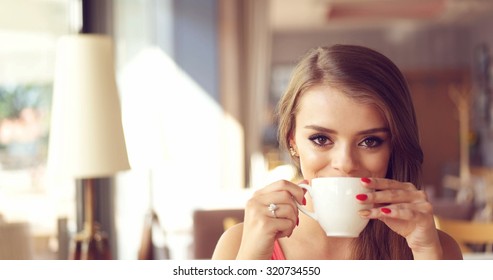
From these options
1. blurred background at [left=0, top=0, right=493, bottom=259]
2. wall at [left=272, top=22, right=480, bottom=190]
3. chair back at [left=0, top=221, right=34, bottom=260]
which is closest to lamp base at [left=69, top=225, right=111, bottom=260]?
blurred background at [left=0, top=0, right=493, bottom=259]

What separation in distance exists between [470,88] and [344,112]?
15.5 ft

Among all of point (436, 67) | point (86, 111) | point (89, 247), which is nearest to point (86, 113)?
point (86, 111)

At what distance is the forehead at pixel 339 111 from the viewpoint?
1.32ft

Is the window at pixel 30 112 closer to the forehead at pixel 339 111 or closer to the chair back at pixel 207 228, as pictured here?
the chair back at pixel 207 228

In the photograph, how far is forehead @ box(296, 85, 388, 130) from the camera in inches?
15.8

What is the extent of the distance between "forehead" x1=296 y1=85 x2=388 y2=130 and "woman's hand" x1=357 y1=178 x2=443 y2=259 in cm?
4

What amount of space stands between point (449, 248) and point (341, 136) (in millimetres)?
118

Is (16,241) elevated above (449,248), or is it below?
below

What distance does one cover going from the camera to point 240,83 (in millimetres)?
2143

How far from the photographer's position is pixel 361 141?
0.40m

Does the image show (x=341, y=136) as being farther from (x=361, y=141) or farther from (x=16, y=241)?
(x=16, y=241)

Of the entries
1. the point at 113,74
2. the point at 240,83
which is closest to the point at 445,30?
the point at 240,83

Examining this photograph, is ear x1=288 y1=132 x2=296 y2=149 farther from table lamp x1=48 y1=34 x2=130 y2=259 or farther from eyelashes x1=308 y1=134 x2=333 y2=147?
table lamp x1=48 y1=34 x2=130 y2=259

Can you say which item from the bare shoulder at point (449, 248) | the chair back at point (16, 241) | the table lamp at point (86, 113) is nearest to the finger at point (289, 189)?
the bare shoulder at point (449, 248)
